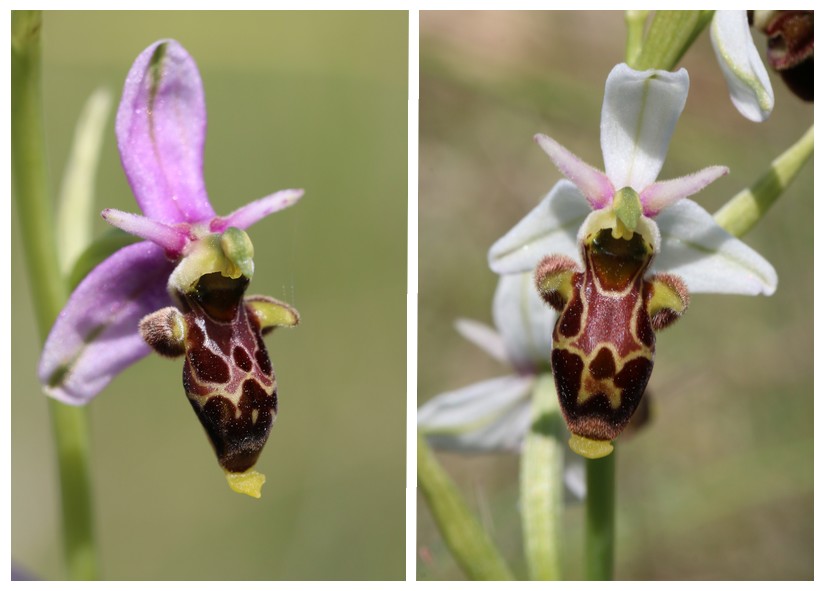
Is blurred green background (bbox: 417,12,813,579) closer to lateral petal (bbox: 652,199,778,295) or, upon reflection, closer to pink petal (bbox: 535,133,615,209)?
lateral petal (bbox: 652,199,778,295)

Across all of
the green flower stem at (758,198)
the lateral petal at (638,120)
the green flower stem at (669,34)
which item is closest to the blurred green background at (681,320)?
the green flower stem at (758,198)

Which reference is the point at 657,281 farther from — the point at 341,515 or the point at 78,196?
the point at 341,515

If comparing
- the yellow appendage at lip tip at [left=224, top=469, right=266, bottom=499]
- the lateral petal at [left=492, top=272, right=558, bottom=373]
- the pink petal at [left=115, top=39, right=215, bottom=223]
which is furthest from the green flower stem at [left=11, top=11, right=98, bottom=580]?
the lateral petal at [left=492, top=272, right=558, bottom=373]

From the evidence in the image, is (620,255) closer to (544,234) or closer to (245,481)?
(544,234)

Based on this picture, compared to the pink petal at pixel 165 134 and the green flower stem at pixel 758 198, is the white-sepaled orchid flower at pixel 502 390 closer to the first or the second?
the green flower stem at pixel 758 198

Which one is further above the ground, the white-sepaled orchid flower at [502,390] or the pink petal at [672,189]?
the pink petal at [672,189]

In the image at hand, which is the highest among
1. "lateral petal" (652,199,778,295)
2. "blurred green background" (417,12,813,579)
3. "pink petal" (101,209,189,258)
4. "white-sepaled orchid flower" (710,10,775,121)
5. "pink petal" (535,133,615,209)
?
"white-sepaled orchid flower" (710,10,775,121)

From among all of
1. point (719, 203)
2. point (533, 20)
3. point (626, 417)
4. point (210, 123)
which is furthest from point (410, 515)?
point (533, 20)
